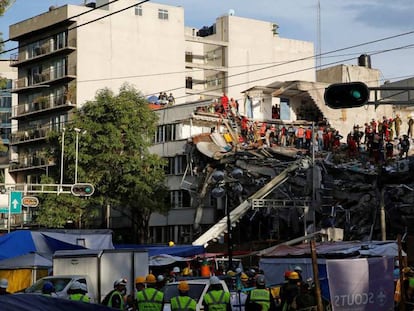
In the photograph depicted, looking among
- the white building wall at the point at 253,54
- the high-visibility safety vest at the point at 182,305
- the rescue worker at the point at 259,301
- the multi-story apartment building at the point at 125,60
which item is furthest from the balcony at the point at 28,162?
the high-visibility safety vest at the point at 182,305

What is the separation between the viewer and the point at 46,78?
7575 centimetres

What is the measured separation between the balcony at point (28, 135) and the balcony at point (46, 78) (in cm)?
338

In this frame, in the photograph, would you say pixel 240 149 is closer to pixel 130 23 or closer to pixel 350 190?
pixel 350 190

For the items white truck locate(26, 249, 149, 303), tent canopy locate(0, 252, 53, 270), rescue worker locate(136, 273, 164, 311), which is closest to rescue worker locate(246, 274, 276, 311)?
rescue worker locate(136, 273, 164, 311)

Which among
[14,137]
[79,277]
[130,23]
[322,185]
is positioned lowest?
[79,277]

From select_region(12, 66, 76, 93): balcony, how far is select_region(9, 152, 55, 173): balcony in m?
5.34

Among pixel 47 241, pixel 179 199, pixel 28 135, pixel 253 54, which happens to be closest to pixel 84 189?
pixel 47 241

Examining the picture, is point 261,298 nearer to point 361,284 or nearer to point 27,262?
point 361,284

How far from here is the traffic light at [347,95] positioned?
17938 millimetres

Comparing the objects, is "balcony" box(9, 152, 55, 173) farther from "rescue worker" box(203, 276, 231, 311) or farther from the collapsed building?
"rescue worker" box(203, 276, 231, 311)

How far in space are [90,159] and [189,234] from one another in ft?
28.0

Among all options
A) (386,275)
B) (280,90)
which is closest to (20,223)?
(280,90)

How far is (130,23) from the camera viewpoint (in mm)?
76250

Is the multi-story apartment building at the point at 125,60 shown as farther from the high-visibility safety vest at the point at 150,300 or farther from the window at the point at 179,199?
the high-visibility safety vest at the point at 150,300
